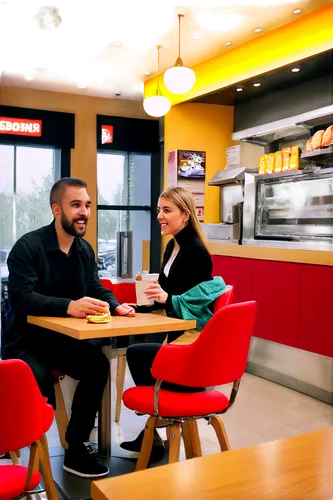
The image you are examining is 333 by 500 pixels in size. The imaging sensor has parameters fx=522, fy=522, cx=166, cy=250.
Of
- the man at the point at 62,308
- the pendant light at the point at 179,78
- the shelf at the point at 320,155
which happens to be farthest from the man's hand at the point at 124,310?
the pendant light at the point at 179,78

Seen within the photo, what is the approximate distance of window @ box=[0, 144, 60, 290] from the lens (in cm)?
798

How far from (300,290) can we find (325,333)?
1.38ft

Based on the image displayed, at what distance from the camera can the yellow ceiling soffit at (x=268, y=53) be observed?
14.2 ft

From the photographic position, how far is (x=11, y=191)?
8047 mm

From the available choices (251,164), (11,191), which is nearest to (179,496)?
(251,164)

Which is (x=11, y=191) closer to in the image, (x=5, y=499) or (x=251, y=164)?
(x=251, y=164)

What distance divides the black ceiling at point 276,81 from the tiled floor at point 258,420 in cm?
286

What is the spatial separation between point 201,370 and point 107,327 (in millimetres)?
431

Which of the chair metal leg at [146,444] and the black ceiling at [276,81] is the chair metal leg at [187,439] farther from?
the black ceiling at [276,81]

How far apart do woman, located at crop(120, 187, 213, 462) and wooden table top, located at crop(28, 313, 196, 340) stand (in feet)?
0.58

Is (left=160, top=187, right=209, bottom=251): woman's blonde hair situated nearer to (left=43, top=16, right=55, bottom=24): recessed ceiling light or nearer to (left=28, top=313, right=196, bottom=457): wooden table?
(left=28, top=313, right=196, bottom=457): wooden table

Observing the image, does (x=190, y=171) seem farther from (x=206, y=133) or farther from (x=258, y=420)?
(x=258, y=420)

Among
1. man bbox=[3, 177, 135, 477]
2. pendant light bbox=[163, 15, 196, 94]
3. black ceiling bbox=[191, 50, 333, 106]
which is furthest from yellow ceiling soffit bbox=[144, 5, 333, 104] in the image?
man bbox=[3, 177, 135, 477]

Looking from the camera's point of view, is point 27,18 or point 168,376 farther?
point 27,18
